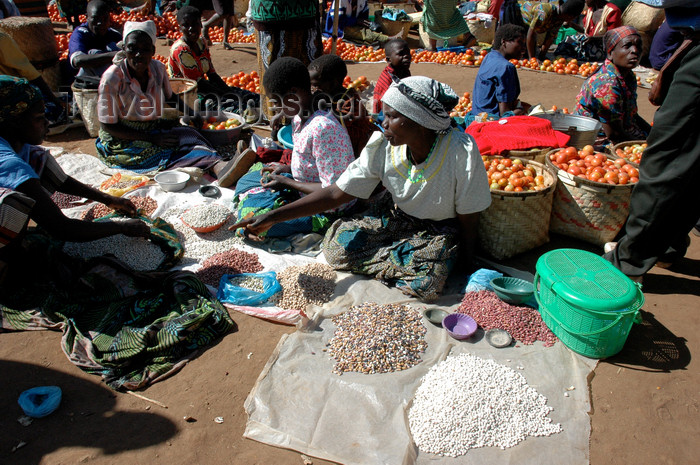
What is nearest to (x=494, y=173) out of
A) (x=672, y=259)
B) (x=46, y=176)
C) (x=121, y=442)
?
(x=672, y=259)

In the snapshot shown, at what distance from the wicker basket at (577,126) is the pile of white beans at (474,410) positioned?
9.12 feet

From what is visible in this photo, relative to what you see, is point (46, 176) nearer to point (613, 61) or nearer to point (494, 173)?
point (494, 173)

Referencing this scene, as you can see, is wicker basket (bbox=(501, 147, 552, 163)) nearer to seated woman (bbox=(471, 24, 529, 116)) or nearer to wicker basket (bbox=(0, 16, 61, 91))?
seated woman (bbox=(471, 24, 529, 116))

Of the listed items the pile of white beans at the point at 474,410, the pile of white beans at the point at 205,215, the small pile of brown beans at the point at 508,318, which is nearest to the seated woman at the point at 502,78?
the small pile of brown beans at the point at 508,318

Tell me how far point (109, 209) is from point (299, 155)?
1.71m

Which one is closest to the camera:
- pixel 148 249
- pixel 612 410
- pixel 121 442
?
pixel 121 442

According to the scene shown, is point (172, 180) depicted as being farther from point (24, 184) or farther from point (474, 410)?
point (474, 410)

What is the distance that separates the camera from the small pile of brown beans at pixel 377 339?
2.56 metres

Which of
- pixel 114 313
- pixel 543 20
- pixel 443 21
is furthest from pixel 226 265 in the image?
pixel 443 21

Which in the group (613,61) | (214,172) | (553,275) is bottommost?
(214,172)

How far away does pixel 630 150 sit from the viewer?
4160 millimetres

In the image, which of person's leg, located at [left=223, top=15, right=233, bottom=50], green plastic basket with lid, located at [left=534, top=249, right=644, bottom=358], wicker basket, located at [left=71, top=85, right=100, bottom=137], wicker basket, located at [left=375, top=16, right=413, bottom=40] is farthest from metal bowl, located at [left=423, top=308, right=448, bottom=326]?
wicker basket, located at [left=375, top=16, right=413, bottom=40]

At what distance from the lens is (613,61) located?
14.1 feet

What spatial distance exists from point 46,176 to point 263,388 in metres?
2.18
